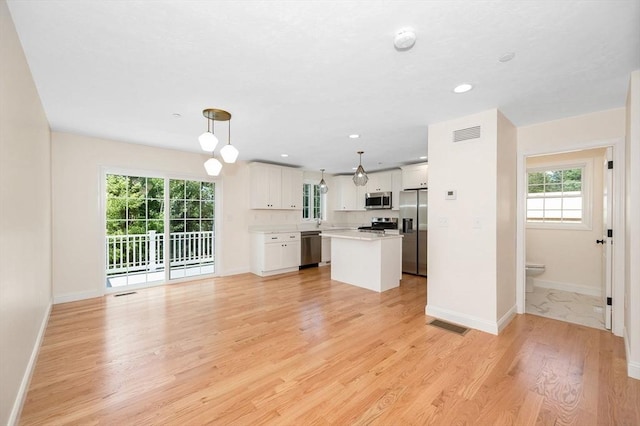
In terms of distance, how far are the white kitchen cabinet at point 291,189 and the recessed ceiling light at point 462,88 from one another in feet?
14.3

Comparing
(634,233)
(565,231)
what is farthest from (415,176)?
(634,233)

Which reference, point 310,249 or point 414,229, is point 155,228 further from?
point 414,229

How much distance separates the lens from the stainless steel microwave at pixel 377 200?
6.63m

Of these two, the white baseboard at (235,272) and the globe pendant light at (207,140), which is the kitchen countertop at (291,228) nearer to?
the white baseboard at (235,272)

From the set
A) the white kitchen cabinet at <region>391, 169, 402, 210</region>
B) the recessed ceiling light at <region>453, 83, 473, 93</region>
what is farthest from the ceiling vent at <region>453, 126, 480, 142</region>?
the white kitchen cabinet at <region>391, 169, 402, 210</region>

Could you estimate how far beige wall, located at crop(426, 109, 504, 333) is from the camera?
299 cm

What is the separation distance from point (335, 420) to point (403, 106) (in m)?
2.86

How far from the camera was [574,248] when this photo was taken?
4.45 meters

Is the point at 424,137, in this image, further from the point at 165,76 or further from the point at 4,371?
the point at 4,371

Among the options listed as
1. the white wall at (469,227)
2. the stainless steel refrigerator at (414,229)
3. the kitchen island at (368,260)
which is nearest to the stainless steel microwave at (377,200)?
the stainless steel refrigerator at (414,229)

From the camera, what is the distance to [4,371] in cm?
158

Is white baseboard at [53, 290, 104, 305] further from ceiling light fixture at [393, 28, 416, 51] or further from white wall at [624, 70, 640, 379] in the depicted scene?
white wall at [624, 70, 640, 379]

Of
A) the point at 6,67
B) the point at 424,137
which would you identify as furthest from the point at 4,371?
the point at 424,137

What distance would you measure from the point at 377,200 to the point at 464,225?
12.0 feet
